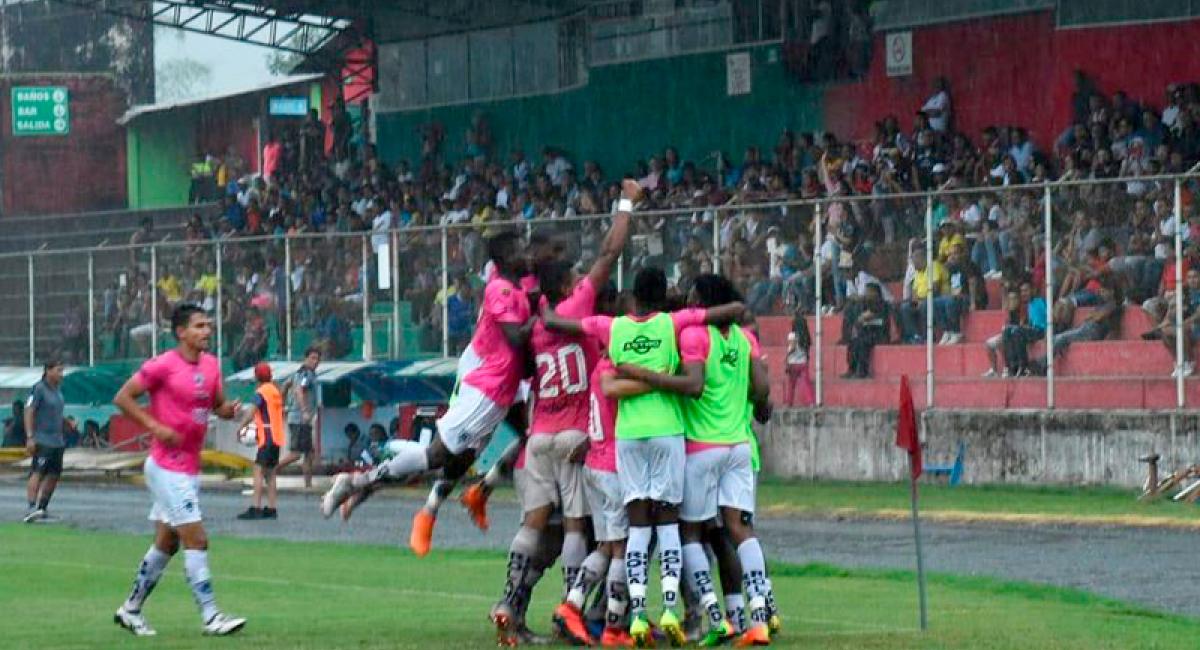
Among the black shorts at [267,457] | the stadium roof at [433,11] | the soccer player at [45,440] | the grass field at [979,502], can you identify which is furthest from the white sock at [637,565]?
the stadium roof at [433,11]

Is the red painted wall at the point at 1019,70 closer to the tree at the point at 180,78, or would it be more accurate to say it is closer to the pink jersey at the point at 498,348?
the pink jersey at the point at 498,348

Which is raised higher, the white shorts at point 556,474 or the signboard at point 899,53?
the signboard at point 899,53

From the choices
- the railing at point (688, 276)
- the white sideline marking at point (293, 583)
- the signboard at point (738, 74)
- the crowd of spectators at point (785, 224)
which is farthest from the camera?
the signboard at point (738, 74)

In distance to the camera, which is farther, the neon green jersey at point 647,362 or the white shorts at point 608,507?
the white shorts at point 608,507

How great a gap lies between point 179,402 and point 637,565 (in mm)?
3209

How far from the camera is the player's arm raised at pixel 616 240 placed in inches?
544

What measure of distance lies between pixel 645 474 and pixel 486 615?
8.68 feet

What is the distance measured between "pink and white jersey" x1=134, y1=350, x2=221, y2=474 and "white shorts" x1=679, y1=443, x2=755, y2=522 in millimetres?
3200

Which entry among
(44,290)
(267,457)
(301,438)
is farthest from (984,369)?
(44,290)

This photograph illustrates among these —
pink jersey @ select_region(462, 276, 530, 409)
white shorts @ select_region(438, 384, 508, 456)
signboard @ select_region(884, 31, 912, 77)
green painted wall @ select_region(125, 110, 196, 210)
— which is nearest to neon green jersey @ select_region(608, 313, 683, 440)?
pink jersey @ select_region(462, 276, 530, 409)

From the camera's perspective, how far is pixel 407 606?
661 inches

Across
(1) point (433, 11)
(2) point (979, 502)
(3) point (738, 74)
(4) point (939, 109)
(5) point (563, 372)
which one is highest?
(1) point (433, 11)

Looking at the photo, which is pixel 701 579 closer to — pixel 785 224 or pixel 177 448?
pixel 177 448

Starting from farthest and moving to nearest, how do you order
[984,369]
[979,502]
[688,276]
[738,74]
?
1. [738,74]
2. [688,276]
3. [984,369]
4. [979,502]
